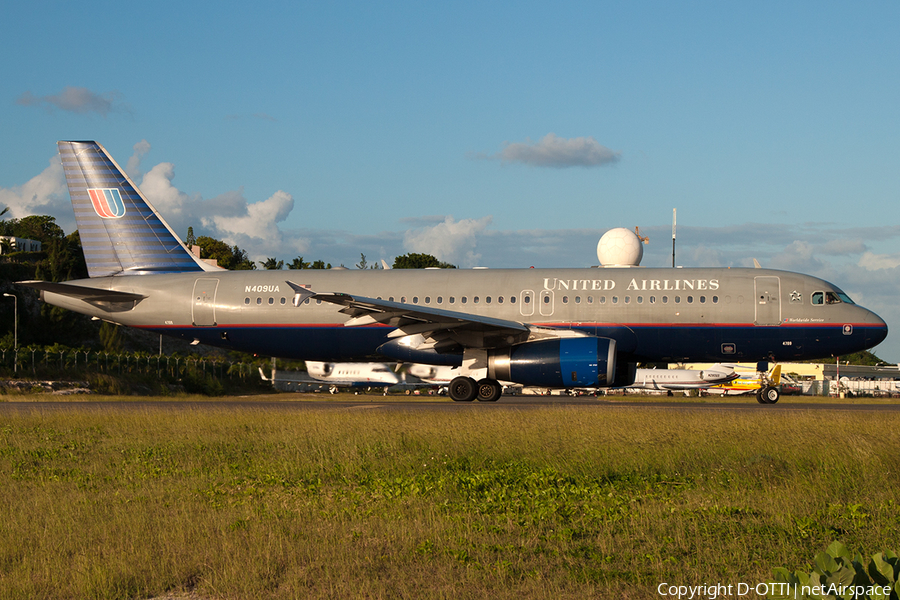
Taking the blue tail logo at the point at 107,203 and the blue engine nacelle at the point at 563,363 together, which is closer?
the blue engine nacelle at the point at 563,363

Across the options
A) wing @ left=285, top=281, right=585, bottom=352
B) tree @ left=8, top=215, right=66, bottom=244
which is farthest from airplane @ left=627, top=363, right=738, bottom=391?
tree @ left=8, top=215, right=66, bottom=244

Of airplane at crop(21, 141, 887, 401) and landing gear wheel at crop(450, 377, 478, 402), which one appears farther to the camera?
landing gear wheel at crop(450, 377, 478, 402)

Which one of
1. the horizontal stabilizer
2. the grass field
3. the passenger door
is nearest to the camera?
the grass field

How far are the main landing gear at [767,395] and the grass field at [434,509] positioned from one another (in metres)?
12.2

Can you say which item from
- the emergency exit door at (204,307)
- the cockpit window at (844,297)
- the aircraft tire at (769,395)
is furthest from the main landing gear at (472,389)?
the cockpit window at (844,297)

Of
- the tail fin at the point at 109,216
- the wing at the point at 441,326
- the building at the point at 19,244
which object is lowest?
the wing at the point at 441,326

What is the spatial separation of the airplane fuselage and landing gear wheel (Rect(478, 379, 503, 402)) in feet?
6.40

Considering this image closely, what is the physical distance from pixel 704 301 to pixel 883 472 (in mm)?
12983

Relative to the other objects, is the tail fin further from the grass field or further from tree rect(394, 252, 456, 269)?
tree rect(394, 252, 456, 269)

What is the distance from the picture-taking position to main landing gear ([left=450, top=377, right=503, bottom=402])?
2181 cm

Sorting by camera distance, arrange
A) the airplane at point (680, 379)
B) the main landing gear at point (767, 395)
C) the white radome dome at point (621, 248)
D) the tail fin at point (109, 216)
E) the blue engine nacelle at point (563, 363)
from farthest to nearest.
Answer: the airplane at point (680, 379) → the white radome dome at point (621, 248) → the main landing gear at point (767, 395) → the tail fin at point (109, 216) → the blue engine nacelle at point (563, 363)

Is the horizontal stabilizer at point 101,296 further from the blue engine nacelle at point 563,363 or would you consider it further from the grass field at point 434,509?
the blue engine nacelle at point 563,363

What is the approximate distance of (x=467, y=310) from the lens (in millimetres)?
22672

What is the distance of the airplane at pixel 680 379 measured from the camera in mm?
57875
